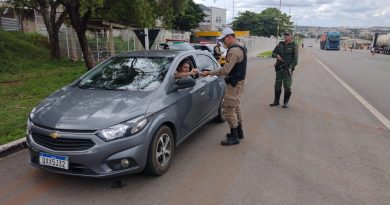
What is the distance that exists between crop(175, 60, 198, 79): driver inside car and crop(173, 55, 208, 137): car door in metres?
0.08

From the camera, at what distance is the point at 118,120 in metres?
3.98

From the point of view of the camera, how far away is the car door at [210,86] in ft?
19.7

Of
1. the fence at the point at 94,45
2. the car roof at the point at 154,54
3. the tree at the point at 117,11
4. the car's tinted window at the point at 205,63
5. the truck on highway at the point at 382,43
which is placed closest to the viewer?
the car roof at the point at 154,54

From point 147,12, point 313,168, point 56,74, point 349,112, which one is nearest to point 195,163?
point 313,168

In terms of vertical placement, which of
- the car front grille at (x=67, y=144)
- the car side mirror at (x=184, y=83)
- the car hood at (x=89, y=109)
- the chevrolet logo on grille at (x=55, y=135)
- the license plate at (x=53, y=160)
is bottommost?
the license plate at (x=53, y=160)

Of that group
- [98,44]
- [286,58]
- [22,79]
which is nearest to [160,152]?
[286,58]

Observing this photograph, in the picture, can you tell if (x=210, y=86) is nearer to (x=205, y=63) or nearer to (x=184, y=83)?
(x=205, y=63)

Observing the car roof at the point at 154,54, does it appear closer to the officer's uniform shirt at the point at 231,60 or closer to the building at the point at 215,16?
the officer's uniform shirt at the point at 231,60

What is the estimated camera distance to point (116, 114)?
4.06m

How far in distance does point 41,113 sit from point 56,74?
10.0 m

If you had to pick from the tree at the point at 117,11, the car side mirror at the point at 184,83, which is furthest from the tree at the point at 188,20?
the car side mirror at the point at 184,83

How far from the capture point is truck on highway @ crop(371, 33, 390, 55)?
53237mm

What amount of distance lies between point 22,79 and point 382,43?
→ 5600 centimetres

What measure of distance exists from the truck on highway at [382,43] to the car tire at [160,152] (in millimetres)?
56129
